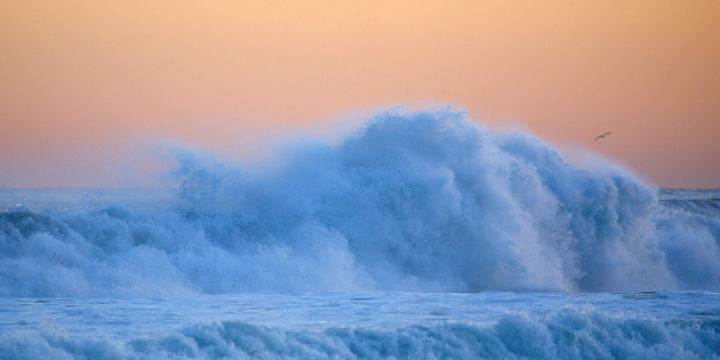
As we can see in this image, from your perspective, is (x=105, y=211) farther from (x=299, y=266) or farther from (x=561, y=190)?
(x=561, y=190)

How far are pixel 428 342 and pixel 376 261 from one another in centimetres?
773

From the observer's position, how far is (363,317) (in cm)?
1048

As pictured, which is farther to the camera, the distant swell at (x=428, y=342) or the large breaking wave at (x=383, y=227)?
the large breaking wave at (x=383, y=227)

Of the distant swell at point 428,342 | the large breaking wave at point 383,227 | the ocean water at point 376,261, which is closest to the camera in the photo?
the distant swell at point 428,342

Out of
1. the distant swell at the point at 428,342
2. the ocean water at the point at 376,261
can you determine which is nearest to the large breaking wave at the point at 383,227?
the ocean water at the point at 376,261

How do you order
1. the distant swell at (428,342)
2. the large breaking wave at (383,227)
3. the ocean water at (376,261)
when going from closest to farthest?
the distant swell at (428,342) → the ocean water at (376,261) → the large breaking wave at (383,227)

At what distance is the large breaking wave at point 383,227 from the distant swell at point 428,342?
477 centimetres

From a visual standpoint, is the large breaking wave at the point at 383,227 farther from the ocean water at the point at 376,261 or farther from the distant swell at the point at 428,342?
A: the distant swell at the point at 428,342

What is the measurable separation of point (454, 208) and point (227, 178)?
17.4ft

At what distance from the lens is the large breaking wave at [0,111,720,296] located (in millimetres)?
14703

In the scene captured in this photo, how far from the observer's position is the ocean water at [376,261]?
30.8 ft

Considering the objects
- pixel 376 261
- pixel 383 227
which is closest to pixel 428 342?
pixel 376 261

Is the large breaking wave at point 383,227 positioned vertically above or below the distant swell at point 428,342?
above

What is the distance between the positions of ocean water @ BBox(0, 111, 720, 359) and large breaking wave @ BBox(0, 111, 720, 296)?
0.04 m
